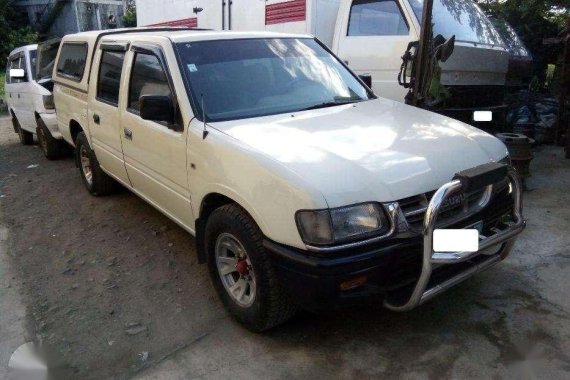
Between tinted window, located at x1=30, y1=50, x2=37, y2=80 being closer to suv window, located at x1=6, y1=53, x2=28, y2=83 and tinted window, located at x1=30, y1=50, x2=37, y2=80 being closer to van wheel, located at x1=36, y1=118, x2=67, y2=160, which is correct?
suv window, located at x1=6, y1=53, x2=28, y2=83

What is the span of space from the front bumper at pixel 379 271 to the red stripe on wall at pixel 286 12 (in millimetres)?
4670

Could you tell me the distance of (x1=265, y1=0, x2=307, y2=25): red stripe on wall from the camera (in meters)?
6.56

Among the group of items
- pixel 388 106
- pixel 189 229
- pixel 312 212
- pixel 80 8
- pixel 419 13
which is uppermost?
pixel 80 8

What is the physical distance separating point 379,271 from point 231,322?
3.89ft

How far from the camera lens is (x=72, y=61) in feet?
18.4

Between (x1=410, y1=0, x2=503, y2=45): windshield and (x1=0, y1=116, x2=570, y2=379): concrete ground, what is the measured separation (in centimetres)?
267

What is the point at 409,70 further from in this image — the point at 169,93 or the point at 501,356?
the point at 501,356

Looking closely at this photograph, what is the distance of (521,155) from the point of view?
5141 millimetres

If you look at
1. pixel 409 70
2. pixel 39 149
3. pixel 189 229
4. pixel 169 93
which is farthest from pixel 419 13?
pixel 39 149

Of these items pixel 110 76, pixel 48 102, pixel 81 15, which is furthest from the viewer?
pixel 81 15

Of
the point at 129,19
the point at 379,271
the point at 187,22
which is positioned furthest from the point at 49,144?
the point at 129,19

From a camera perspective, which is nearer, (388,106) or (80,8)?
(388,106)

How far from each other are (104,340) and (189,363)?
64cm

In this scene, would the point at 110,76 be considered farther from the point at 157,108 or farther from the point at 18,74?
the point at 18,74
